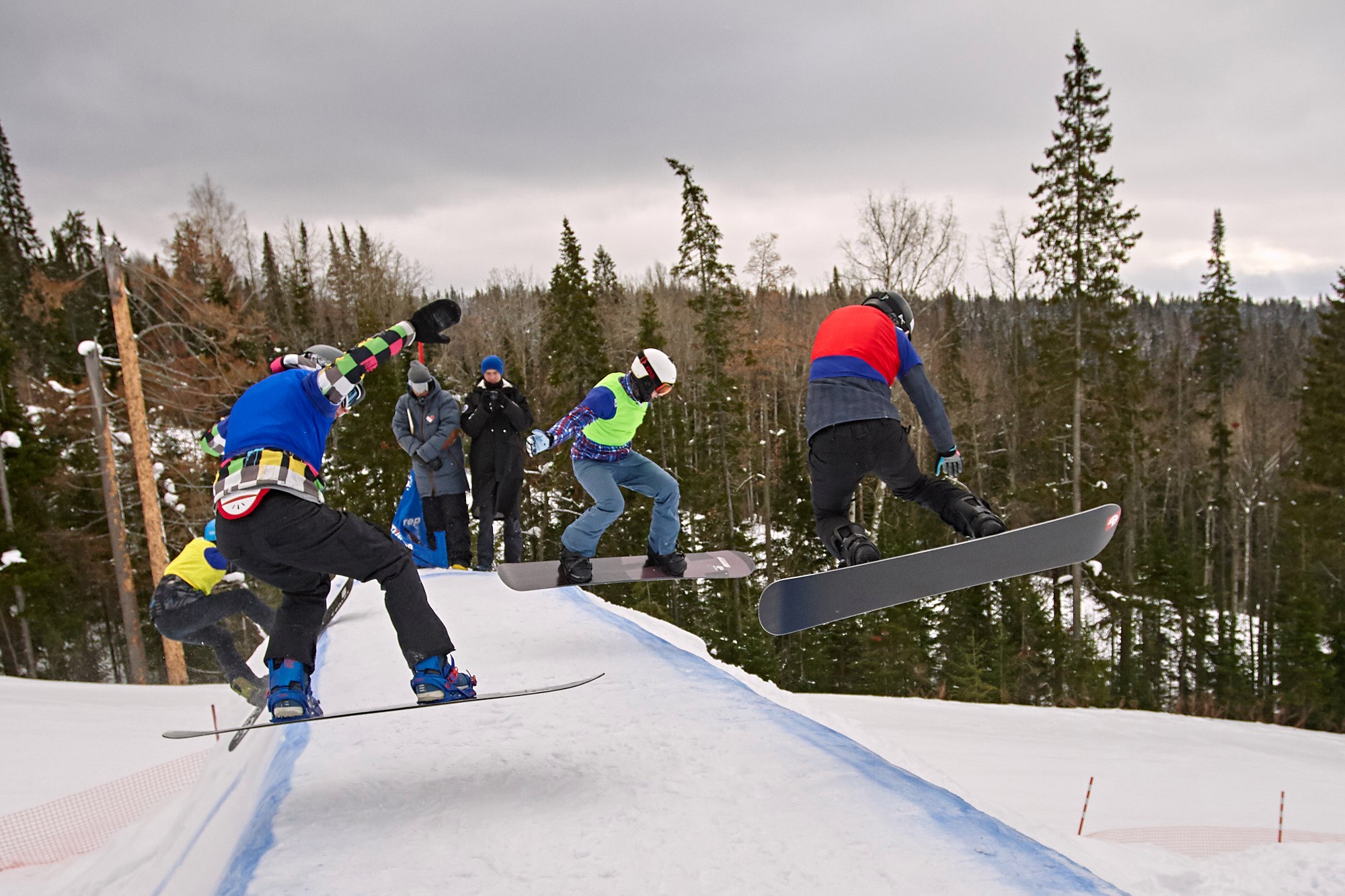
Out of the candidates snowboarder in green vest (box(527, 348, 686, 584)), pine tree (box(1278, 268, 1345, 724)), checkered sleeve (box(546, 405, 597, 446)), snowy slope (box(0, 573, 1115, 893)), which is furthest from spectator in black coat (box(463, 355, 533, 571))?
pine tree (box(1278, 268, 1345, 724))

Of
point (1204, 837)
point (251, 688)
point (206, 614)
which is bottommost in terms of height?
point (1204, 837)

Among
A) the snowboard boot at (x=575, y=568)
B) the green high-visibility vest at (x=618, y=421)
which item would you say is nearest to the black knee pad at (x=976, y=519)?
the green high-visibility vest at (x=618, y=421)

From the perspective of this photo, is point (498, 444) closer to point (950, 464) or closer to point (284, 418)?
point (284, 418)

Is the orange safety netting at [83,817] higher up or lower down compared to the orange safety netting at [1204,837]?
higher up

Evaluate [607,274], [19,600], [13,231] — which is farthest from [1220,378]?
[13,231]

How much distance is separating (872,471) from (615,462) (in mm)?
2443

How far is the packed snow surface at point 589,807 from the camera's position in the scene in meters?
2.65

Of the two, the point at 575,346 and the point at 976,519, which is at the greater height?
the point at 575,346

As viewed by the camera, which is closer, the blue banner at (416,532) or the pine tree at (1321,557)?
the blue banner at (416,532)

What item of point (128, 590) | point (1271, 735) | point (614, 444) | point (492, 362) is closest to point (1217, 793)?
point (1271, 735)

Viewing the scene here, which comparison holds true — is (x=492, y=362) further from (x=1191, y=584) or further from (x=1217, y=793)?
(x=1191, y=584)

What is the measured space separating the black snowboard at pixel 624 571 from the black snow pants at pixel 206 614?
6.48 feet

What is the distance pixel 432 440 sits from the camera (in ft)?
25.1

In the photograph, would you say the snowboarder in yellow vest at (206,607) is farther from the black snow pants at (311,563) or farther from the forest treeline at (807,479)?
the forest treeline at (807,479)
